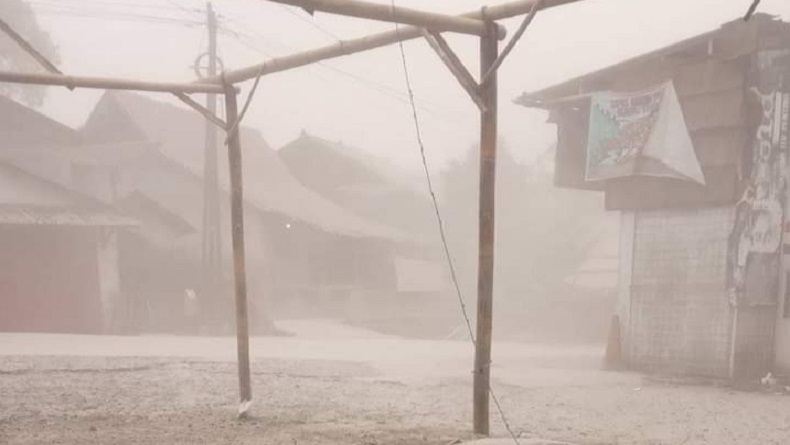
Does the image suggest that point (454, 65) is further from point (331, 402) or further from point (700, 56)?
point (700, 56)

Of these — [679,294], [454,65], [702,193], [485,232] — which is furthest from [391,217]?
[454,65]

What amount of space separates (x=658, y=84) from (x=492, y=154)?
8137mm

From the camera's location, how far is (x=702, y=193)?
11.7m

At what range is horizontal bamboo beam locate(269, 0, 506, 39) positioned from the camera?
4645 mm

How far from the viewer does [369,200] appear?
35.8m

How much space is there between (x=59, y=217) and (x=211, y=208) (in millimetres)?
5027

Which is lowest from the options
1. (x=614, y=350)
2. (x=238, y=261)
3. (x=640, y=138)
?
(x=614, y=350)

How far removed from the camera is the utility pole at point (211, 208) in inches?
820

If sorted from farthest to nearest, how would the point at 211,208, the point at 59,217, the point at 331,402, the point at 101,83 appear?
the point at 211,208, the point at 59,217, the point at 331,402, the point at 101,83

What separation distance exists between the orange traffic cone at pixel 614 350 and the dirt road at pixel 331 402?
1.44ft

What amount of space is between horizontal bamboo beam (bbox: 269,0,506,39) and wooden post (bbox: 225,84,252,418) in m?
2.89

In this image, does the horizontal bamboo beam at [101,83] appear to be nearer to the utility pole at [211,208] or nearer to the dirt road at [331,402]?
the dirt road at [331,402]

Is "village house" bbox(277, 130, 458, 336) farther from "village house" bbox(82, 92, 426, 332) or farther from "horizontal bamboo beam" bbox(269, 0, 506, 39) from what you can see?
"horizontal bamboo beam" bbox(269, 0, 506, 39)

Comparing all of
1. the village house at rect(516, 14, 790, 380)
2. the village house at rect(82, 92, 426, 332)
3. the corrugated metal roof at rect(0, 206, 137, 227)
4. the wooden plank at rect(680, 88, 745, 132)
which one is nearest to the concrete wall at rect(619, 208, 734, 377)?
the village house at rect(516, 14, 790, 380)
